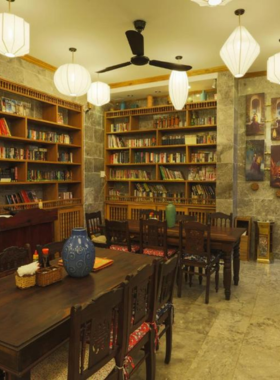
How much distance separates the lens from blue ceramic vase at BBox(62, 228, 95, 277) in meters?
2.00

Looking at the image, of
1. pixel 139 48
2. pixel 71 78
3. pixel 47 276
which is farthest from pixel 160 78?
pixel 47 276

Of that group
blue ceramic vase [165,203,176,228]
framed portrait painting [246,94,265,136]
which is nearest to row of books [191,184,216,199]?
framed portrait painting [246,94,265,136]

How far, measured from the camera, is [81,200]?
564 centimetres

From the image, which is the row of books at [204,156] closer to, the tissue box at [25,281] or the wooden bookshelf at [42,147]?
the wooden bookshelf at [42,147]

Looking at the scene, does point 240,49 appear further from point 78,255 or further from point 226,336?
point 226,336

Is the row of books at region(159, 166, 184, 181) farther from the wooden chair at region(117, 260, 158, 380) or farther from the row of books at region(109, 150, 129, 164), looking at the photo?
the wooden chair at region(117, 260, 158, 380)

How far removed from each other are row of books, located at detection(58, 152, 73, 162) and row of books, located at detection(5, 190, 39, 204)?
82cm

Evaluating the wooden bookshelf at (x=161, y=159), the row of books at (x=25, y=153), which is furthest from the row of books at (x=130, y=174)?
the row of books at (x=25, y=153)

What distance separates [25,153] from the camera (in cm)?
461

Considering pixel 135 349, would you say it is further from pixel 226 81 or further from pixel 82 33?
pixel 226 81

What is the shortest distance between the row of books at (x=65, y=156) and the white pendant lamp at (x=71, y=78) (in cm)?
178

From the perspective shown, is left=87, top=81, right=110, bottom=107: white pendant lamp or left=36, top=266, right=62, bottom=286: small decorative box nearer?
left=36, top=266, right=62, bottom=286: small decorative box

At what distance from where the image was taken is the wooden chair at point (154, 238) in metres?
3.59

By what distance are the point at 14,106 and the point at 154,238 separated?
9.27 feet
